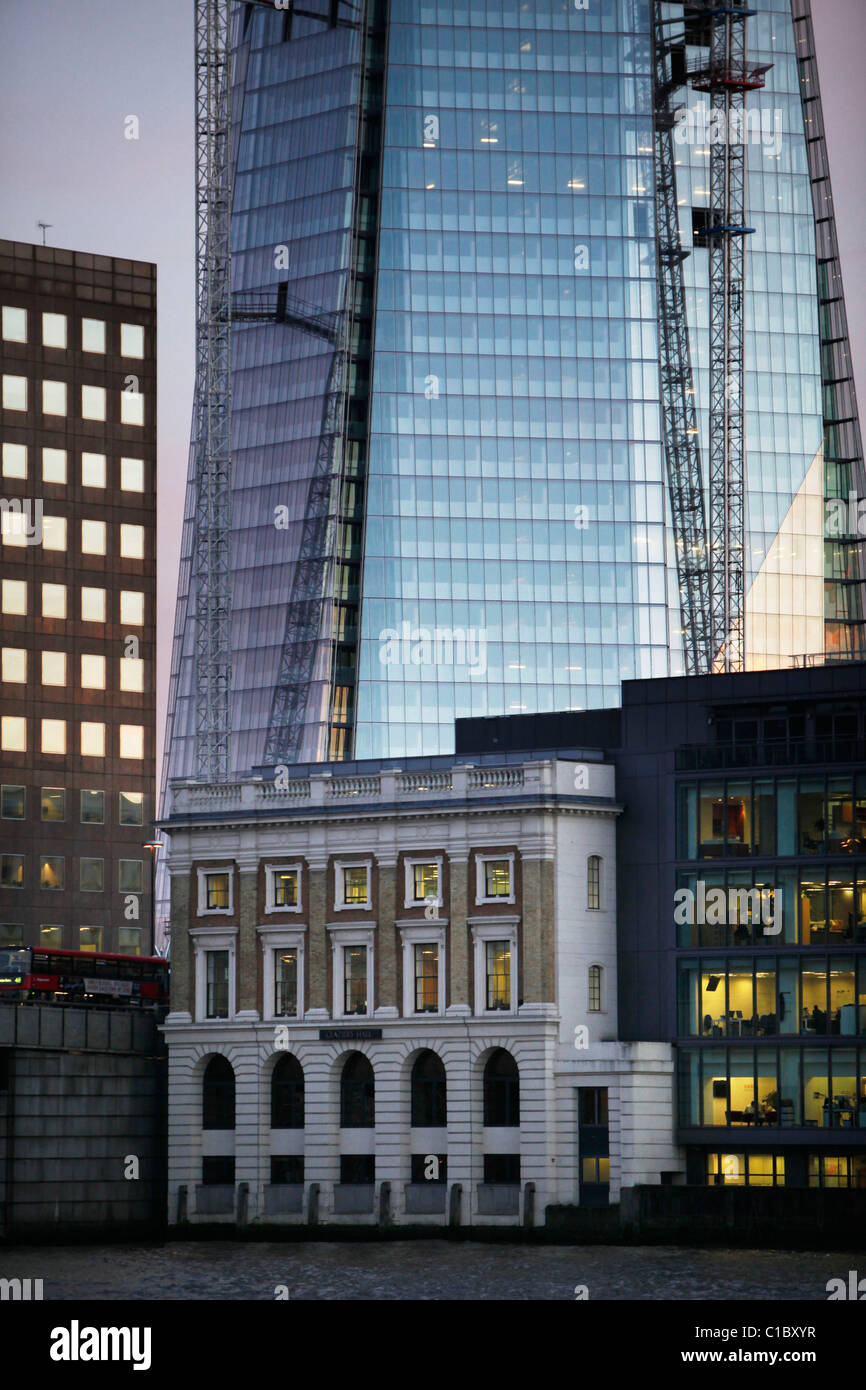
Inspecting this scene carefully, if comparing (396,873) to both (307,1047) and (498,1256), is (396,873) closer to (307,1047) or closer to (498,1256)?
(307,1047)

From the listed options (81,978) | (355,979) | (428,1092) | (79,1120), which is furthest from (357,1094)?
(81,978)

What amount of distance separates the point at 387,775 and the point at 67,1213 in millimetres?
27835

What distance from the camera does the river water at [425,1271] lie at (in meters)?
118

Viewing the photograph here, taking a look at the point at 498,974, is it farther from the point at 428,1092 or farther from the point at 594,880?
the point at 428,1092

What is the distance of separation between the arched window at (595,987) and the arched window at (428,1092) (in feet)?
27.3

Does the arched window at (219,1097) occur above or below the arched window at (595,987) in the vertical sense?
below

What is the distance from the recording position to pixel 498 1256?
454 feet

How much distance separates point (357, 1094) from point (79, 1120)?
14.7 metres

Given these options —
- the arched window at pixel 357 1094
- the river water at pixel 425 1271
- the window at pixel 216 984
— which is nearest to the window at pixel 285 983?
the window at pixel 216 984

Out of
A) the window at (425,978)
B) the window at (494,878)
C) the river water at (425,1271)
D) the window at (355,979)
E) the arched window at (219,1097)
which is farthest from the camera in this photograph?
the arched window at (219,1097)

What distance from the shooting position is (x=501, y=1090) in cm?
15362

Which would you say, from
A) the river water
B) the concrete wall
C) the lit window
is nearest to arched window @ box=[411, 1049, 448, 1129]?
the river water

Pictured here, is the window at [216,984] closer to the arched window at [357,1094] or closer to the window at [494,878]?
the arched window at [357,1094]
